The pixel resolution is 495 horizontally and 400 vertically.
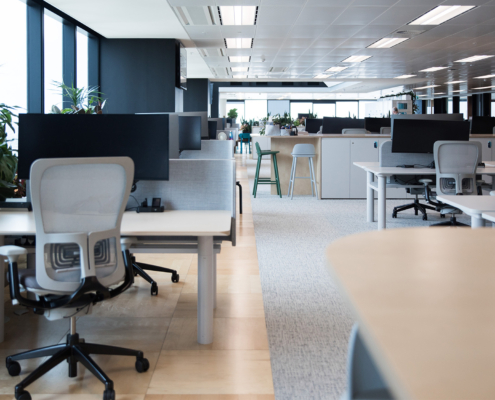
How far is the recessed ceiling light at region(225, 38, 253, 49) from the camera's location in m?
10.1

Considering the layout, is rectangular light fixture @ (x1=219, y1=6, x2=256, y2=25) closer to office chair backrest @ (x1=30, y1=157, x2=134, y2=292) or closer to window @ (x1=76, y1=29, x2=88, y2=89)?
window @ (x1=76, y1=29, x2=88, y2=89)

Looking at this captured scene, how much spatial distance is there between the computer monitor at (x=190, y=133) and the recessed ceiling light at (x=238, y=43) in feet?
19.5

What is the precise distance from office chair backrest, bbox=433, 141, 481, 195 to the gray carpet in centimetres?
110

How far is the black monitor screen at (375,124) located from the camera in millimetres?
7945

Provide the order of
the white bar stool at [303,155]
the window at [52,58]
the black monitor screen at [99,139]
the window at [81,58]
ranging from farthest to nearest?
the window at [81,58]
the window at [52,58]
the white bar stool at [303,155]
the black monitor screen at [99,139]

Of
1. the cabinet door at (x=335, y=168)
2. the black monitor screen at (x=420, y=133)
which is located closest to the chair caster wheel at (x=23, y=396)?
the black monitor screen at (x=420, y=133)

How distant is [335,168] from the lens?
7207mm

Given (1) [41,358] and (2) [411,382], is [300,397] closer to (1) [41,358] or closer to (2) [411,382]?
(1) [41,358]

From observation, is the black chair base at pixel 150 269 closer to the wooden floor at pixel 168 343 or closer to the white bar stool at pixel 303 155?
the wooden floor at pixel 168 343

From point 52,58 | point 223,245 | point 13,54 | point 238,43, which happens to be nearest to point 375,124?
point 238,43

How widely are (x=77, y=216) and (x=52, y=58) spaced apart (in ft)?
20.9

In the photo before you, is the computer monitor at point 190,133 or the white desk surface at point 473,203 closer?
the white desk surface at point 473,203

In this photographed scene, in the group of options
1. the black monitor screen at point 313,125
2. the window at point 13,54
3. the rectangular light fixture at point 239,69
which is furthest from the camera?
the rectangular light fixture at point 239,69

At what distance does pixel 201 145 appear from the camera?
5.02 meters
